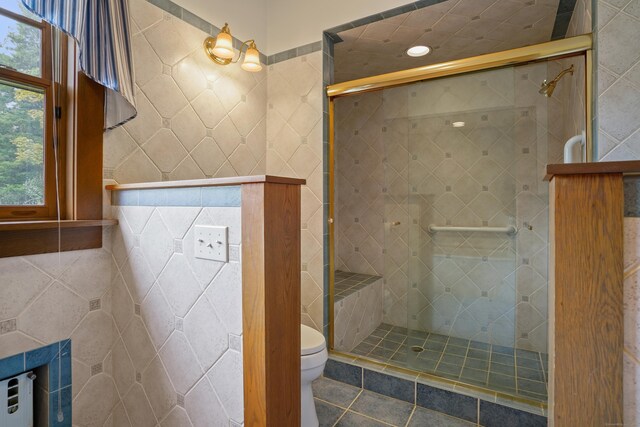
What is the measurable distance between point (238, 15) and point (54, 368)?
2.10 metres

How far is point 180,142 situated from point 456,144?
1689mm

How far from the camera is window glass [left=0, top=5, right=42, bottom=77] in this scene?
3.85 feet

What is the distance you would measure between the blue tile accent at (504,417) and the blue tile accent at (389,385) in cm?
34

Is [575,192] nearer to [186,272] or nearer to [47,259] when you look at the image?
[186,272]

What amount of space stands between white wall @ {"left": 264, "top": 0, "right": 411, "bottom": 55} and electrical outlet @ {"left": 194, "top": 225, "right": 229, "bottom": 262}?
5.32 ft

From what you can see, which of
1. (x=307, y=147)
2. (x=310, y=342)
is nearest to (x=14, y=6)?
(x=307, y=147)

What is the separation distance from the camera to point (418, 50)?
233 cm

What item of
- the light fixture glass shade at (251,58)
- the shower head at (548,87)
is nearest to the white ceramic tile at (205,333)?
the light fixture glass shade at (251,58)

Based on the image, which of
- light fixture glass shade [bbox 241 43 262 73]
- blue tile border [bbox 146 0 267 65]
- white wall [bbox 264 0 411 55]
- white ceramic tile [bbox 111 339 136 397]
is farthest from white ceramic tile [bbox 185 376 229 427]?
white wall [bbox 264 0 411 55]

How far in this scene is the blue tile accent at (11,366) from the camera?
111 centimetres

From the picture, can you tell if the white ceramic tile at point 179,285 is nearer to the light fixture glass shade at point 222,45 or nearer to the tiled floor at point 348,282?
the light fixture glass shade at point 222,45

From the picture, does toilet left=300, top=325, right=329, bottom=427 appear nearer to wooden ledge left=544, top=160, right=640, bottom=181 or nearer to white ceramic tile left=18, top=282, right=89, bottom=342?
white ceramic tile left=18, top=282, right=89, bottom=342

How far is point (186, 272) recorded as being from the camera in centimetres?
107

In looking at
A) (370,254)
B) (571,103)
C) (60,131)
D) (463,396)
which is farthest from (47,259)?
(571,103)
